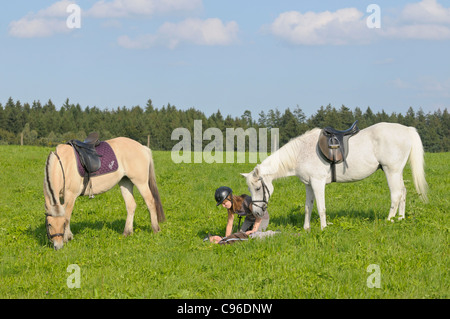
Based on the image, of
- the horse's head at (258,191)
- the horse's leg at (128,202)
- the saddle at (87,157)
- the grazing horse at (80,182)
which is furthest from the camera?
the horse's leg at (128,202)

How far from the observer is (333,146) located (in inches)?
328

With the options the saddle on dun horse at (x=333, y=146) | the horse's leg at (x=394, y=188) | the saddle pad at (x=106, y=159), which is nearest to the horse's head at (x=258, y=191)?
the saddle on dun horse at (x=333, y=146)

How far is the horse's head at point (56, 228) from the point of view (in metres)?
7.61

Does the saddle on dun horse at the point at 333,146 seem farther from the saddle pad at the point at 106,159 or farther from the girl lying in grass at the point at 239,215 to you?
the saddle pad at the point at 106,159

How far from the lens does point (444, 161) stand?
2184 cm

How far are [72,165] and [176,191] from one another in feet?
22.1

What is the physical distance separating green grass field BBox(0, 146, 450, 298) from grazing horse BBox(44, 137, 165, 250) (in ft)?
1.33

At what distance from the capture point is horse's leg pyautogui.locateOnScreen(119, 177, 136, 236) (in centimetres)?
921

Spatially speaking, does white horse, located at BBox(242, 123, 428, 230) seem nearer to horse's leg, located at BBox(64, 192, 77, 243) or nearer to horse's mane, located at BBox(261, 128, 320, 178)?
horse's mane, located at BBox(261, 128, 320, 178)

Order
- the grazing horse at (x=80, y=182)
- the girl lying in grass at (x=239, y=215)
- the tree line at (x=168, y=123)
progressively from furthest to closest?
1. the tree line at (x=168, y=123)
2. the grazing horse at (x=80, y=182)
3. the girl lying in grass at (x=239, y=215)

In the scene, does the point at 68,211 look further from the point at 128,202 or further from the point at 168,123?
the point at 168,123

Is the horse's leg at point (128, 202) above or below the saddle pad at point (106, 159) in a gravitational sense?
below

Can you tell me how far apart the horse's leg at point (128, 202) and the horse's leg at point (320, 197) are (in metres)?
4.08
